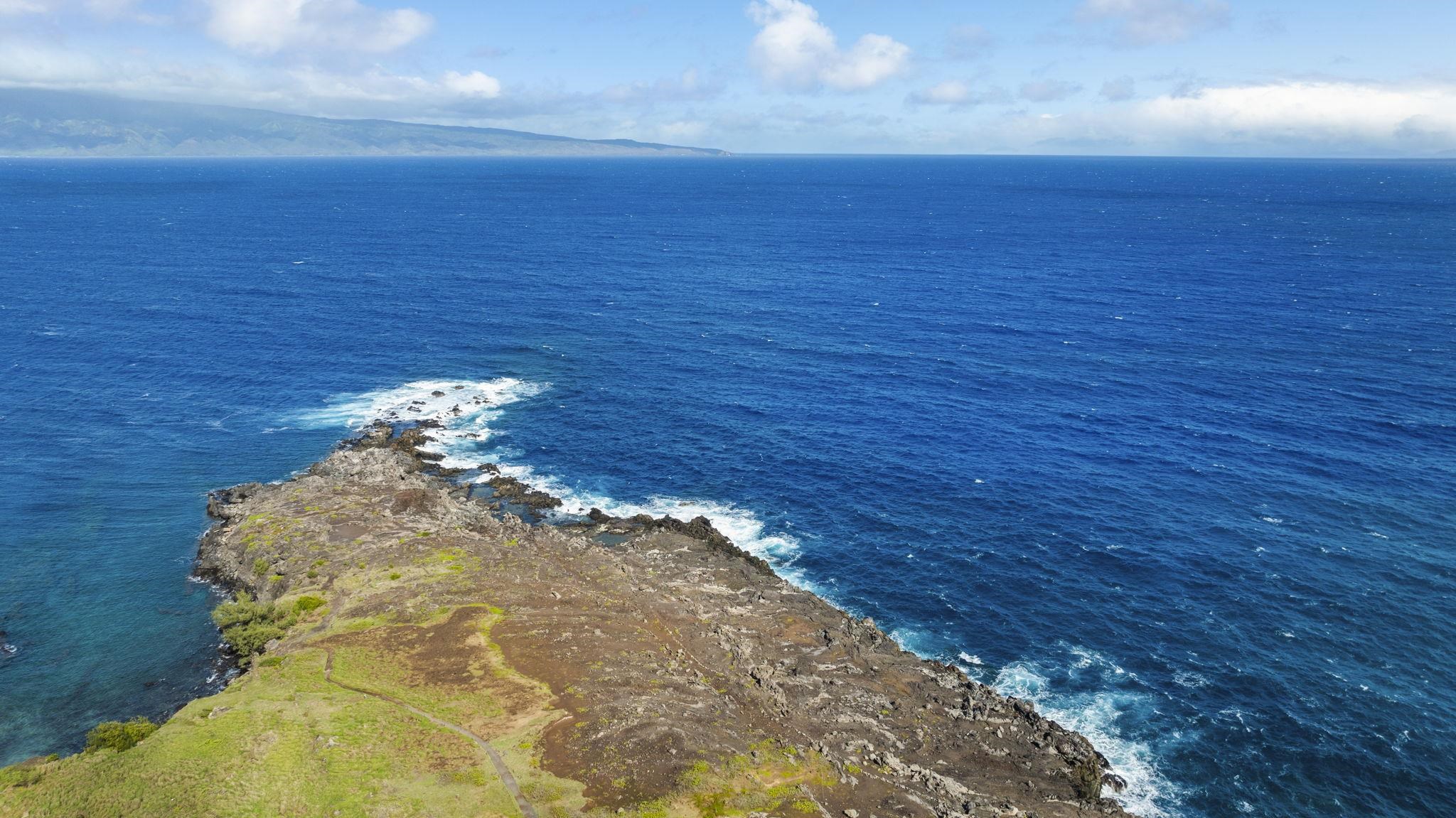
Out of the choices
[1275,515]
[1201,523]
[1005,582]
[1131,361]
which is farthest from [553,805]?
[1131,361]

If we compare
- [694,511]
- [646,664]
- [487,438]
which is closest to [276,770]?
[646,664]

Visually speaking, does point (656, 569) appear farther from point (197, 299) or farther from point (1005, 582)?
point (197, 299)

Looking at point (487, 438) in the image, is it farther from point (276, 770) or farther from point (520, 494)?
point (276, 770)

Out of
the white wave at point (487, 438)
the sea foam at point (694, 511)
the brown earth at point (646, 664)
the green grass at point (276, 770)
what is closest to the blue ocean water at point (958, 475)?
the sea foam at point (694, 511)

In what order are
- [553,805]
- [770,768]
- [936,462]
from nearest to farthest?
[553,805] → [770,768] → [936,462]

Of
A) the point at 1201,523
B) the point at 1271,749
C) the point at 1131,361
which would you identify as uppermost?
the point at 1131,361

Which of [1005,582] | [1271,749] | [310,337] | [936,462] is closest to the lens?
[1271,749]

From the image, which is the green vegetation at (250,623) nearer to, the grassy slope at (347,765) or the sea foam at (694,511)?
the grassy slope at (347,765)
